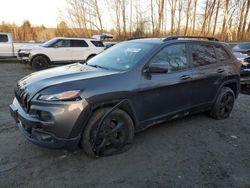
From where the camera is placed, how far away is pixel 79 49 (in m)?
12.8

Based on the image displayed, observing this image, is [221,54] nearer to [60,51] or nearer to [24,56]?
[60,51]

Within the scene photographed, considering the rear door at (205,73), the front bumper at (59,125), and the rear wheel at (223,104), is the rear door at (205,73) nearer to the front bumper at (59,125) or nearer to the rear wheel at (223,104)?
the rear wheel at (223,104)

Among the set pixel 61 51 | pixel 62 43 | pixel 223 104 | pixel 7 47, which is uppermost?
pixel 62 43

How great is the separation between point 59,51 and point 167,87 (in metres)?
9.58

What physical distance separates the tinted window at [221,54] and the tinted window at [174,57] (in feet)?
3.46

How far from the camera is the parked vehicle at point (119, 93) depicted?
→ 9.69 ft

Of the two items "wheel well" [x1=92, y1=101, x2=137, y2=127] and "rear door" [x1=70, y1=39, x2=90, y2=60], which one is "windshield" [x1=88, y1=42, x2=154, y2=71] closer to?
"wheel well" [x1=92, y1=101, x2=137, y2=127]

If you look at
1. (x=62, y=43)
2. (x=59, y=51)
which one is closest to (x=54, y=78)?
(x=59, y=51)

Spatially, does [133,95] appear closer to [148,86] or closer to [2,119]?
[148,86]

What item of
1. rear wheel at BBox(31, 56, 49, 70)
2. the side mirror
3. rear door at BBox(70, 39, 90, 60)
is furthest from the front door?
the side mirror

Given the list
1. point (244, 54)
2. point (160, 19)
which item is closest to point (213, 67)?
point (244, 54)

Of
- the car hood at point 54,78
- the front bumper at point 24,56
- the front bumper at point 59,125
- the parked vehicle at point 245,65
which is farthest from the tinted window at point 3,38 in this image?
the front bumper at point 59,125

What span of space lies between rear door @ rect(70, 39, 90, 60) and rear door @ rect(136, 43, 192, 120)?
9.31 metres

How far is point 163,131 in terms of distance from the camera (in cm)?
436
